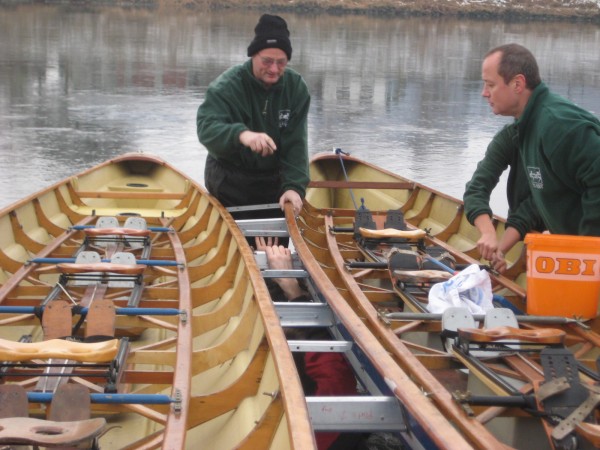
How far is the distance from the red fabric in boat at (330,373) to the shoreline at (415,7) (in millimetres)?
64834

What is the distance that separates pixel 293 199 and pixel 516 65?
9.04 feet

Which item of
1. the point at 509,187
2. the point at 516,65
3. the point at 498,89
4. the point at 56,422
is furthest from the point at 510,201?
the point at 56,422

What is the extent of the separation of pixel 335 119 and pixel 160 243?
54.3 feet

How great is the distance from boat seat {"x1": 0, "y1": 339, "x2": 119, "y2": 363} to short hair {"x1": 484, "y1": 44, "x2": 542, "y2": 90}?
3.30 m

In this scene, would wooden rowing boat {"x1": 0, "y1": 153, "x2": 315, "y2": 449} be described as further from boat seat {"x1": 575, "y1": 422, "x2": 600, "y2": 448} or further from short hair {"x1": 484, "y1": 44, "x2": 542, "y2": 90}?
short hair {"x1": 484, "y1": 44, "x2": 542, "y2": 90}

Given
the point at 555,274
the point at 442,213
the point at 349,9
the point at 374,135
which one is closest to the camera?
the point at 555,274

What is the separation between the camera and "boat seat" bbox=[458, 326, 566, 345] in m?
4.70

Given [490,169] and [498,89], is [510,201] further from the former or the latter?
[498,89]

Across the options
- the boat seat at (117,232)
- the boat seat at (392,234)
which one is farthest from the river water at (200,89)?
the boat seat at (392,234)

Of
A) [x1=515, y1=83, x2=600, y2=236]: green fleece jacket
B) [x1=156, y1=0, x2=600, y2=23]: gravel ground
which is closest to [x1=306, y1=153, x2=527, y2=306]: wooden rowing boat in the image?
[x1=515, y1=83, x2=600, y2=236]: green fleece jacket

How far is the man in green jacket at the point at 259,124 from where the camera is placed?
23.9 feet

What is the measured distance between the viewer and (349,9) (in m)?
78.8

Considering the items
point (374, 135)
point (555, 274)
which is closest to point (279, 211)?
point (555, 274)

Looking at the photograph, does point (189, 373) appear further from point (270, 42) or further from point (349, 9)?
point (349, 9)
